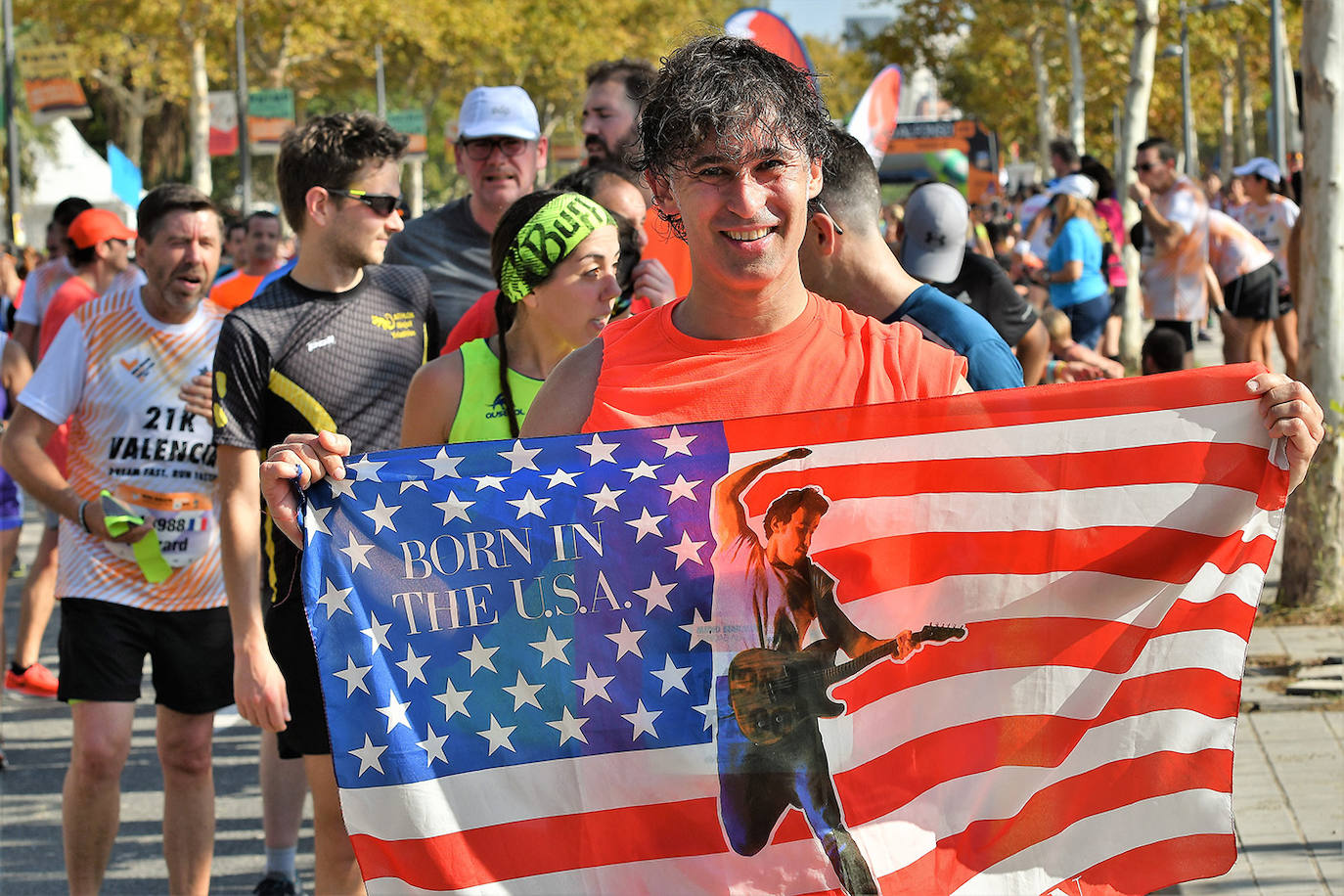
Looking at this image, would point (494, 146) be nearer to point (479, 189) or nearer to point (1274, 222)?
point (479, 189)

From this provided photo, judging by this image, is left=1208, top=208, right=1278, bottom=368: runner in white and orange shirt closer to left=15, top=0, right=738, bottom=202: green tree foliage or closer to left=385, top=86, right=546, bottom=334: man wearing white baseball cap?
left=385, top=86, right=546, bottom=334: man wearing white baseball cap

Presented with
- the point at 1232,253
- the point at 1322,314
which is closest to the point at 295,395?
the point at 1322,314

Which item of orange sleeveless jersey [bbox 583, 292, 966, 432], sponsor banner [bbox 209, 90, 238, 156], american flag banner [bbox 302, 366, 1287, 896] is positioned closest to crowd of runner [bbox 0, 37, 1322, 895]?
orange sleeveless jersey [bbox 583, 292, 966, 432]

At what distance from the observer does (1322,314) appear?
27.6 feet

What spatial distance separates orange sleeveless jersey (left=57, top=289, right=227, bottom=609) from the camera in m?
5.30

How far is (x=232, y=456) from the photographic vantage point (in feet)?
14.3

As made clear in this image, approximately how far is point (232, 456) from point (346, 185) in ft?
2.79

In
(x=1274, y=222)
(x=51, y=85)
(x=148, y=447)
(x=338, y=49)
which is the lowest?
(x=148, y=447)

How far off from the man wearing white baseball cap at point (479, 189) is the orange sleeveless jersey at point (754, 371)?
9.71 ft

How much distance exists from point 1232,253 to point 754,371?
11.5 meters

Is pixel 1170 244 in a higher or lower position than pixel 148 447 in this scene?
higher

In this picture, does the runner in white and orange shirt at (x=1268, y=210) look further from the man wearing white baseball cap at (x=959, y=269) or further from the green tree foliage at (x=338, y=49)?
the man wearing white baseball cap at (x=959, y=269)

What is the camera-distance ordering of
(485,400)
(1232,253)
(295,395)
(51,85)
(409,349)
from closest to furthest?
1. (485,400)
2. (295,395)
3. (409,349)
4. (1232,253)
5. (51,85)

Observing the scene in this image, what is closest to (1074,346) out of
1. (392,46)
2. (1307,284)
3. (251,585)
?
(1307,284)
